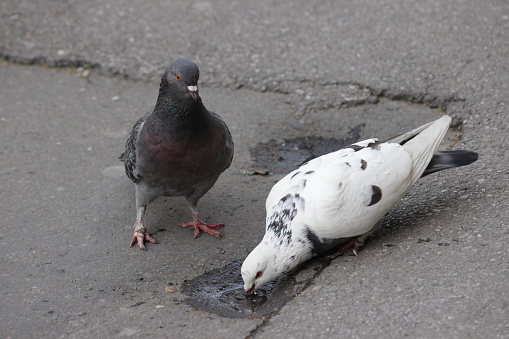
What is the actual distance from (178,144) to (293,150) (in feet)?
4.49

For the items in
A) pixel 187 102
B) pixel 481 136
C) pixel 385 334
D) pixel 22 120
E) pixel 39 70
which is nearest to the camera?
pixel 385 334

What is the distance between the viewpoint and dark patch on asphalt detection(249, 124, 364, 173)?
15.4ft

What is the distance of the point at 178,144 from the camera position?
368 centimetres

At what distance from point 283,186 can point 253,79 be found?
207 centimetres

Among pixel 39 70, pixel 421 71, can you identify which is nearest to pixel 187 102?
pixel 421 71

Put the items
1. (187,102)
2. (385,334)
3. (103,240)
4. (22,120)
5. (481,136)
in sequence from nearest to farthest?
(385,334) < (187,102) < (103,240) < (481,136) < (22,120)

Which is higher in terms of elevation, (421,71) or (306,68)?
(421,71)

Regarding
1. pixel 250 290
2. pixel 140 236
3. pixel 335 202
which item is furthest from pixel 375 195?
pixel 140 236

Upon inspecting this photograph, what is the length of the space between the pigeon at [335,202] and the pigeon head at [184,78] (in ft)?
2.46

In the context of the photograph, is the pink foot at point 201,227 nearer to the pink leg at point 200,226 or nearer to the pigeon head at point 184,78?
the pink leg at point 200,226

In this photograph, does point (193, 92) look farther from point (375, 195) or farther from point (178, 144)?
point (375, 195)

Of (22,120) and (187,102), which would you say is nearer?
(187,102)

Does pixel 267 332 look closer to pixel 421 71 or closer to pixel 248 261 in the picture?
pixel 248 261

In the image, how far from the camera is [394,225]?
379 cm
